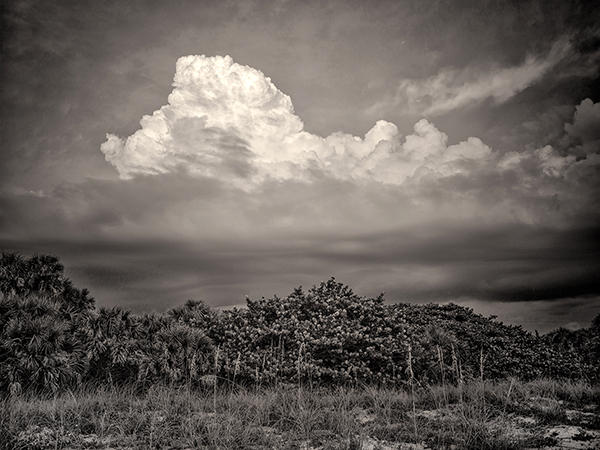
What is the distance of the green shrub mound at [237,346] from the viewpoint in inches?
509

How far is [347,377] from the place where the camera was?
42.1 ft

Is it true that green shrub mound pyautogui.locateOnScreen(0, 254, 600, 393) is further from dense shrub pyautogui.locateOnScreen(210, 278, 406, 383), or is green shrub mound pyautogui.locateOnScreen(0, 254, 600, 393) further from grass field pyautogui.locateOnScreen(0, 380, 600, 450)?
grass field pyautogui.locateOnScreen(0, 380, 600, 450)

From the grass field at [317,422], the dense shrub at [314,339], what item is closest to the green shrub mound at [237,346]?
the dense shrub at [314,339]

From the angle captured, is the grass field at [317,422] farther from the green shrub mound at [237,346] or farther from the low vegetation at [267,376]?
the green shrub mound at [237,346]

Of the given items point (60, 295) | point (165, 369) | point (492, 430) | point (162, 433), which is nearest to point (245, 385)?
point (165, 369)

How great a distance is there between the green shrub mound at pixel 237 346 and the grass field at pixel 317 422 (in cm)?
152

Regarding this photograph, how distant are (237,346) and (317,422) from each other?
636 cm

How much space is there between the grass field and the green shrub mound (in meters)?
1.52

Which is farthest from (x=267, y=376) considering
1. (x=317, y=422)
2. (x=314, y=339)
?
(x=317, y=422)

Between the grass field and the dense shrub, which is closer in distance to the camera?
the grass field

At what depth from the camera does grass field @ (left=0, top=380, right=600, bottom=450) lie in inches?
297

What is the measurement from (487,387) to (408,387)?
235 centimetres

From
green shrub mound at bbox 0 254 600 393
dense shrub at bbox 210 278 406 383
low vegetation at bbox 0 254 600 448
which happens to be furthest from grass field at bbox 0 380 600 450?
dense shrub at bbox 210 278 406 383

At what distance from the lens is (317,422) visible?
8.53m
